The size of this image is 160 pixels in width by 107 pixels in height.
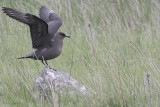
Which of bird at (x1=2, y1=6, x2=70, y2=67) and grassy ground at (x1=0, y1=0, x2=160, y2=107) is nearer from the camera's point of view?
grassy ground at (x1=0, y1=0, x2=160, y2=107)

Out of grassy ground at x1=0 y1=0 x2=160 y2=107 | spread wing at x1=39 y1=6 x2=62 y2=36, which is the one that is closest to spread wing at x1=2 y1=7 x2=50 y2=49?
spread wing at x1=39 y1=6 x2=62 y2=36

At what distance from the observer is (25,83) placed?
374 cm

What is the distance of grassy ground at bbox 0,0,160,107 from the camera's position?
3.48 metres

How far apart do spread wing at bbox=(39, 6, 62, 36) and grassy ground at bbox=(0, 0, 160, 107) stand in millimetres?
480

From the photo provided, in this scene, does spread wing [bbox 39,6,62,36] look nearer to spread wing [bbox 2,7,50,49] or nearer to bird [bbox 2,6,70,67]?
bird [bbox 2,6,70,67]

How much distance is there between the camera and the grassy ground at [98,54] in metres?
3.48

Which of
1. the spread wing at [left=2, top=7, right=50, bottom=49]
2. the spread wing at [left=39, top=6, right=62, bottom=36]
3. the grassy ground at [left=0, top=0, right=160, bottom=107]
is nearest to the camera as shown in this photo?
the grassy ground at [left=0, top=0, right=160, bottom=107]

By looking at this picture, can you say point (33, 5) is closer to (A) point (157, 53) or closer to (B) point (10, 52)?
(B) point (10, 52)

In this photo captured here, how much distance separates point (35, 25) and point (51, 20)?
989mm

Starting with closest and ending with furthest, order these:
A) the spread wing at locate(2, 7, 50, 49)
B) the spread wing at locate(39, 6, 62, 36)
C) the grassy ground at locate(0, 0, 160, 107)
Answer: the grassy ground at locate(0, 0, 160, 107), the spread wing at locate(2, 7, 50, 49), the spread wing at locate(39, 6, 62, 36)

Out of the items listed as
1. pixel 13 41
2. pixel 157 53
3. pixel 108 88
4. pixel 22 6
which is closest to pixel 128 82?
pixel 108 88

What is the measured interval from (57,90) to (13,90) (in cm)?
50

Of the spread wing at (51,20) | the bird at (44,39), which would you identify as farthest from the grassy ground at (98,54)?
the spread wing at (51,20)

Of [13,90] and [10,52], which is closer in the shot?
[13,90]
